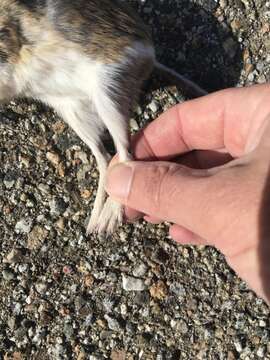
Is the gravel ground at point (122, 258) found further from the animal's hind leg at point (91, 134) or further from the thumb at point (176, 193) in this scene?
the thumb at point (176, 193)

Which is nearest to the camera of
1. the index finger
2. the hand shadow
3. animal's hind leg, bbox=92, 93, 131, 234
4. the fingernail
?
the fingernail

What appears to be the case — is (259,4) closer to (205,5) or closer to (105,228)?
(205,5)

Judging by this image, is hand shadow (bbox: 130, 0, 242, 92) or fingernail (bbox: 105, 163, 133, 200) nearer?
fingernail (bbox: 105, 163, 133, 200)

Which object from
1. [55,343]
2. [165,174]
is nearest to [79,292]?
[55,343]

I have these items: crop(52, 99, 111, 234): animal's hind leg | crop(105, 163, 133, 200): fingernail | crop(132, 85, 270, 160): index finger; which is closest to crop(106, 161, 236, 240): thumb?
crop(105, 163, 133, 200): fingernail

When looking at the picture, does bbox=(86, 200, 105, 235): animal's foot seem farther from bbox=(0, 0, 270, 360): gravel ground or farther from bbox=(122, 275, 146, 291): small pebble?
bbox=(122, 275, 146, 291): small pebble

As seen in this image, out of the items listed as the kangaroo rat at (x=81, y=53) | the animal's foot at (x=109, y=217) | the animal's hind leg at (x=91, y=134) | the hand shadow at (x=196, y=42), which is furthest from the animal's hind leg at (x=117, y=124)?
the hand shadow at (x=196, y=42)
